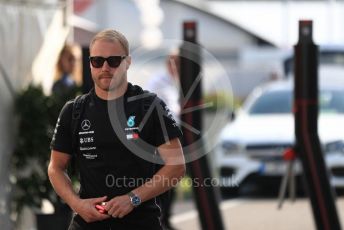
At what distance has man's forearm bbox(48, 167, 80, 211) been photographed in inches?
222

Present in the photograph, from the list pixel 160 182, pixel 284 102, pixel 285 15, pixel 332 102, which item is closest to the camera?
pixel 160 182

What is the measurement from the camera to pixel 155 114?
18.6 feet

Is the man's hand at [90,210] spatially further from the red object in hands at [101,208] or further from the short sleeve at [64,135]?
the short sleeve at [64,135]

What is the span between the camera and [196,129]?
11008 millimetres

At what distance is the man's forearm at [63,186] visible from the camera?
5633mm

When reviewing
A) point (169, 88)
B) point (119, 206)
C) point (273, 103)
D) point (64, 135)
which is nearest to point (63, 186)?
point (64, 135)

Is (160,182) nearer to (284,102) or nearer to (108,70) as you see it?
(108,70)

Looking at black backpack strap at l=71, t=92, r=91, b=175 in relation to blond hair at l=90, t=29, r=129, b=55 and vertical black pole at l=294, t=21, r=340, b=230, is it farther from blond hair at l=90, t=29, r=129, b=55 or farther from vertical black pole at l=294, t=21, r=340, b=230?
vertical black pole at l=294, t=21, r=340, b=230

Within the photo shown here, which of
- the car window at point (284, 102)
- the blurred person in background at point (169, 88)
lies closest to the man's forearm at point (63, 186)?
the blurred person in background at point (169, 88)

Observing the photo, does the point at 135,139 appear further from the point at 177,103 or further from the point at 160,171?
the point at 177,103

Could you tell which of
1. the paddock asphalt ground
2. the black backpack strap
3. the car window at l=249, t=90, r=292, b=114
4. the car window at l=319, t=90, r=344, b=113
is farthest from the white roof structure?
the black backpack strap

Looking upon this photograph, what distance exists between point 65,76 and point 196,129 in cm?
151

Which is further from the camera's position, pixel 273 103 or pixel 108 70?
pixel 273 103

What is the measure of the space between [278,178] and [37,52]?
585 cm
